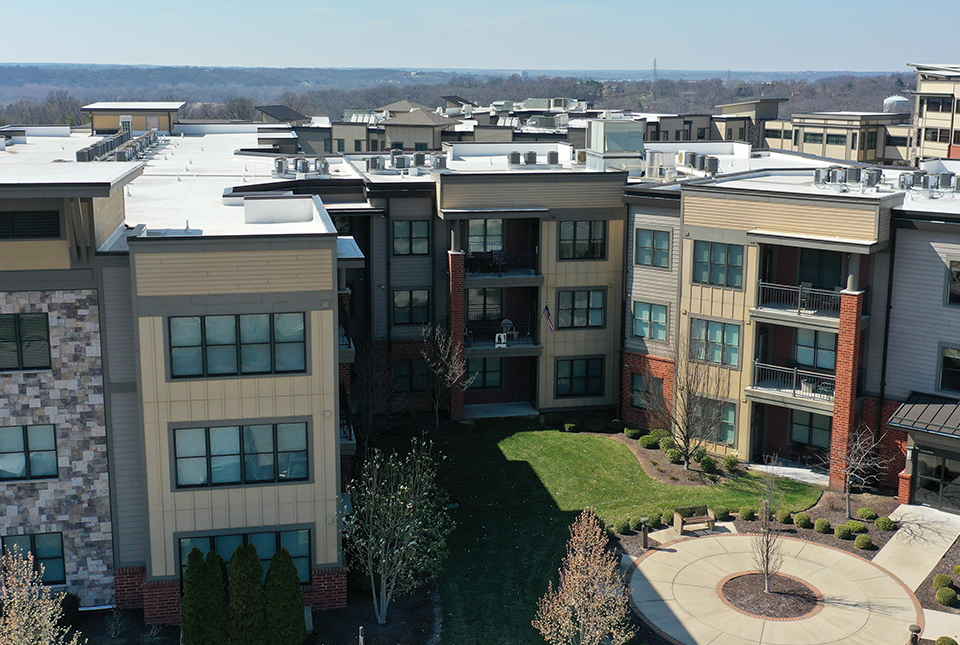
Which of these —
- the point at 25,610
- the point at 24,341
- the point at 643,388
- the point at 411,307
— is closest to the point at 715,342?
the point at 643,388

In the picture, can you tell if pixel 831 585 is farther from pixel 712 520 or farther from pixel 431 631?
pixel 431 631

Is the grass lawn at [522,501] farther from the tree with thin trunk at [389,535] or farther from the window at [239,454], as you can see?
the window at [239,454]

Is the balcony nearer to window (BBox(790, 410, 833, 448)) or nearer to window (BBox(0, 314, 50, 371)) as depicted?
window (BBox(790, 410, 833, 448))

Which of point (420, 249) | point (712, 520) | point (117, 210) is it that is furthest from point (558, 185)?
point (117, 210)

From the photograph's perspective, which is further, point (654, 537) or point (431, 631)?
point (654, 537)

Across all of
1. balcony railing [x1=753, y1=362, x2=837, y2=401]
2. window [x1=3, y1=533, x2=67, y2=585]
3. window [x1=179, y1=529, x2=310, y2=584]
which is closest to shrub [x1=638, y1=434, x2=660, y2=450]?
balcony railing [x1=753, y1=362, x2=837, y2=401]

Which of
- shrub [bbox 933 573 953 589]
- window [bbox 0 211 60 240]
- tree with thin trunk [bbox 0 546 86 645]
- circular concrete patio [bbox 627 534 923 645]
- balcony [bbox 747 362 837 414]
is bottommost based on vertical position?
circular concrete patio [bbox 627 534 923 645]
